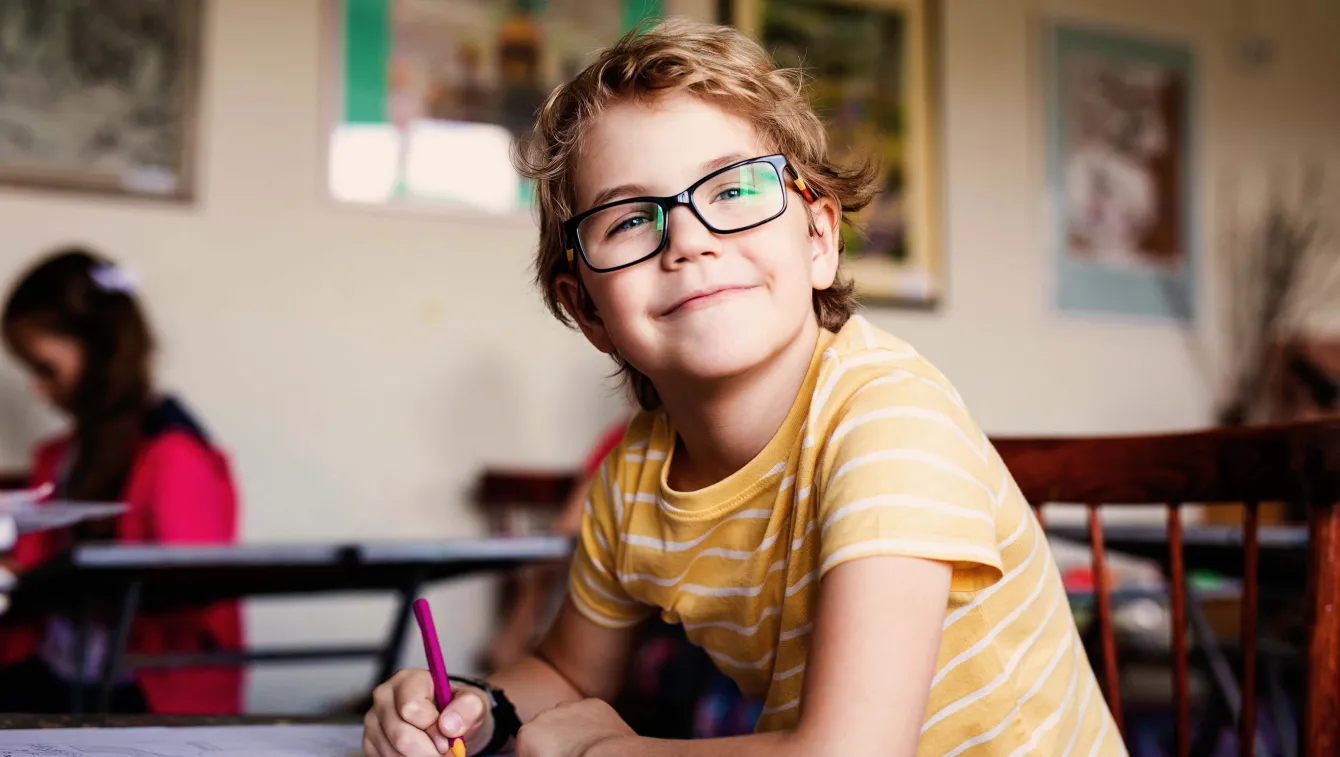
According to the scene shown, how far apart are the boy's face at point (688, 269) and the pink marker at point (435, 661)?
0.24m

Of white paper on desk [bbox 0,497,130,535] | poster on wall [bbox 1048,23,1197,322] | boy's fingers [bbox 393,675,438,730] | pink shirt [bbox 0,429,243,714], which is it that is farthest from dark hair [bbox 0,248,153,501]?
poster on wall [bbox 1048,23,1197,322]

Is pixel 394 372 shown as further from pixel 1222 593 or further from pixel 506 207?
pixel 1222 593

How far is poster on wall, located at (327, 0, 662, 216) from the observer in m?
3.17

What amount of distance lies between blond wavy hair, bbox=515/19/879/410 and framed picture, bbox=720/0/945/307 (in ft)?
8.75

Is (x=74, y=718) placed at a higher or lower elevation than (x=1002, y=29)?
lower

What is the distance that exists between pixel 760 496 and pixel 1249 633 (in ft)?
1.21

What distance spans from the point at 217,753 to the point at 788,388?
17.6 inches

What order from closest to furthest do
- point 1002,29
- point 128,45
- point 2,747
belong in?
point 2,747 → point 128,45 → point 1002,29

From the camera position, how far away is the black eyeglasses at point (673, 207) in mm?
813

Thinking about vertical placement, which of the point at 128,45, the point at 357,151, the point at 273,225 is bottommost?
the point at 273,225

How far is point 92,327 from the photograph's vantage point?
249 cm

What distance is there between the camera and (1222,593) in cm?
248

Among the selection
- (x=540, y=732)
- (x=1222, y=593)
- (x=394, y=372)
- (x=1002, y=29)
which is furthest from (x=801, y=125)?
(x=1002, y=29)

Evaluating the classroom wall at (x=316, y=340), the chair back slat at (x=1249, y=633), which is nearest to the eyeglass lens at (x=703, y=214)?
the chair back slat at (x=1249, y=633)
